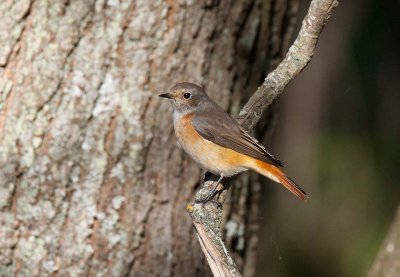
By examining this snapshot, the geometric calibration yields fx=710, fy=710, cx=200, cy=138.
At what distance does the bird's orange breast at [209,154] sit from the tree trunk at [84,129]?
22cm

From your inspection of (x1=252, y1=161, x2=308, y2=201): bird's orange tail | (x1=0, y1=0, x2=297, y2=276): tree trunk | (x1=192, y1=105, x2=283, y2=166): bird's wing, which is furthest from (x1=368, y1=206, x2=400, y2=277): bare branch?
(x1=0, y1=0, x2=297, y2=276): tree trunk

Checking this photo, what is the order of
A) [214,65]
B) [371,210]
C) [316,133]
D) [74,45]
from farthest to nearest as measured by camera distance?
[316,133] < [371,210] < [214,65] < [74,45]

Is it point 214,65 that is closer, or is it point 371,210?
point 214,65

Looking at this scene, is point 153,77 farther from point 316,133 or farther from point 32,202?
point 316,133

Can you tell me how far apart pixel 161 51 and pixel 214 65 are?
0.42 m

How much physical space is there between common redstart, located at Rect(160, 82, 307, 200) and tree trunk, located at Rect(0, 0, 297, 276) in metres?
0.18

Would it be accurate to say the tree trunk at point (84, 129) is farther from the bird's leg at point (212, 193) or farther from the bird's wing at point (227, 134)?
the bird's leg at point (212, 193)

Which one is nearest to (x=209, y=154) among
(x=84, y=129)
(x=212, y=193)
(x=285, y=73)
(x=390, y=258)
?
(x=212, y=193)

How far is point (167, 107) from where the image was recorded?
15.2 ft

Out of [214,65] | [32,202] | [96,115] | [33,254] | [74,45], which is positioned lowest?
[33,254]

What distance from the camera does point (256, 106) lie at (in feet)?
13.4

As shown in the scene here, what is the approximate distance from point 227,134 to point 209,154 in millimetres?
164

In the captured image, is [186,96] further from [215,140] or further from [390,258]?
[390,258]

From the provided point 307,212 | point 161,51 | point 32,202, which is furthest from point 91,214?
point 307,212
